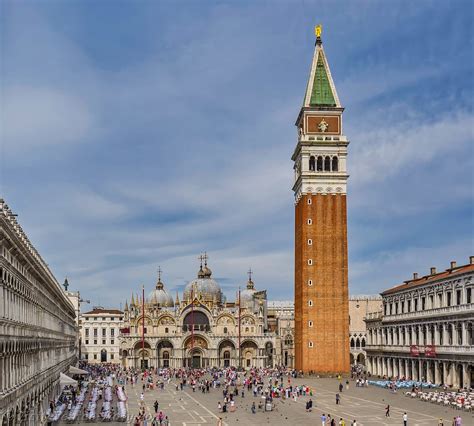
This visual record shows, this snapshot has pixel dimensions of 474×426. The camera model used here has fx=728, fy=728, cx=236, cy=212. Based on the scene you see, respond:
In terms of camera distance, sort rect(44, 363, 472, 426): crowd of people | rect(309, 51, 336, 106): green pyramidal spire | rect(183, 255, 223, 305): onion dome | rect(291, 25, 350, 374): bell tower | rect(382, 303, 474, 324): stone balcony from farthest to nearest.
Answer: rect(183, 255, 223, 305): onion dome
rect(309, 51, 336, 106): green pyramidal spire
rect(291, 25, 350, 374): bell tower
rect(382, 303, 474, 324): stone balcony
rect(44, 363, 472, 426): crowd of people

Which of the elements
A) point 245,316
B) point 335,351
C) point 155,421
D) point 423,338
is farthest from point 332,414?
point 245,316

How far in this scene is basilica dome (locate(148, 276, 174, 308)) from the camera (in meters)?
142

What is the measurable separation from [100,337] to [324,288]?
72.0 metres

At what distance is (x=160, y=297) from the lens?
14312 cm

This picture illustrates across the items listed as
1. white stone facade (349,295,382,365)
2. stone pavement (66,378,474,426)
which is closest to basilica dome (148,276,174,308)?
white stone facade (349,295,382,365)

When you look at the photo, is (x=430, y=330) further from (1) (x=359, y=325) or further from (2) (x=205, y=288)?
(2) (x=205, y=288)

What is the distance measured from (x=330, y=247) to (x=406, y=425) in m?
51.3

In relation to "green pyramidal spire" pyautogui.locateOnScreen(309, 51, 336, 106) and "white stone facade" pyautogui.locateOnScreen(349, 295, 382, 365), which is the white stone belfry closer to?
"green pyramidal spire" pyautogui.locateOnScreen(309, 51, 336, 106)

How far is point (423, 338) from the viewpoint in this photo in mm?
76625

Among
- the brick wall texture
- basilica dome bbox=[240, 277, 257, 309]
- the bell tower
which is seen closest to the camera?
the brick wall texture

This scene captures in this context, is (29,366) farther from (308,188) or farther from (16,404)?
(308,188)

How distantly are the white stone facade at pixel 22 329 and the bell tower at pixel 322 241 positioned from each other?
48.3 meters

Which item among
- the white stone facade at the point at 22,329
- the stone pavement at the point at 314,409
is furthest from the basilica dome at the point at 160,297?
the white stone facade at the point at 22,329

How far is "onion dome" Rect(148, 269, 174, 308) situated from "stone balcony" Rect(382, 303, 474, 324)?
6130 centimetres
